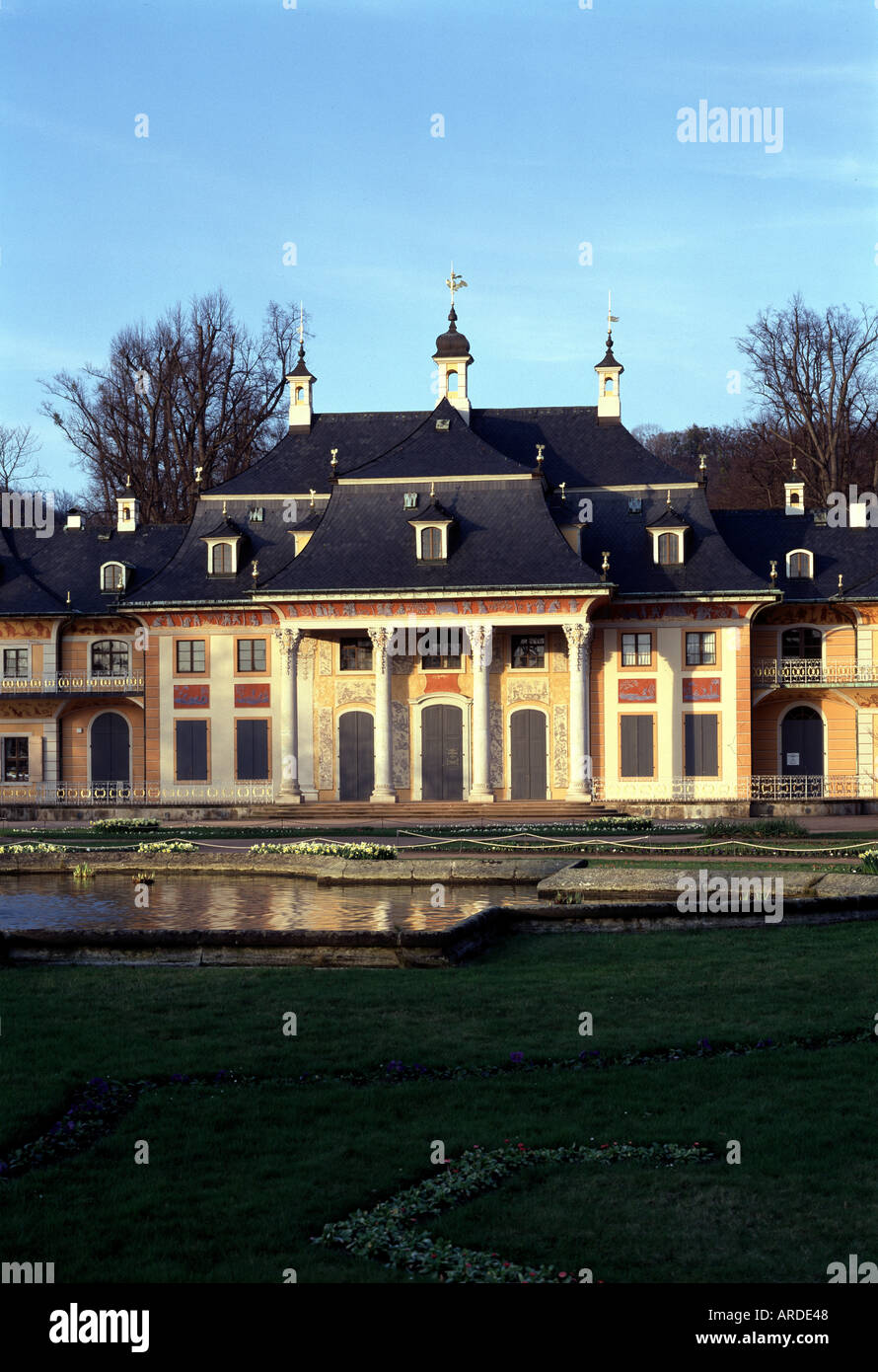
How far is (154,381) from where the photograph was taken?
208 ft

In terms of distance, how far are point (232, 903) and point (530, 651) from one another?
2794 cm

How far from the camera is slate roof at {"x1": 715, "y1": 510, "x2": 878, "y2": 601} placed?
154 feet

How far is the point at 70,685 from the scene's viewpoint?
49406mm

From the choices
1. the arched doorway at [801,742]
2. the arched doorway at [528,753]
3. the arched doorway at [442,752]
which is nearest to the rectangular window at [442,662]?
the arched doorway at [442,752]

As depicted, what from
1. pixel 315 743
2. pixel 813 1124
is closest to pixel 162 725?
pixel 315 743

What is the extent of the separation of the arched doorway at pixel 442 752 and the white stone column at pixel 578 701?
3.68m

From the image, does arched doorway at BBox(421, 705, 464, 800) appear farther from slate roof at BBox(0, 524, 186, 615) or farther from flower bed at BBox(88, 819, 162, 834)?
slate roof at BBox(0, 524, 186, 615)

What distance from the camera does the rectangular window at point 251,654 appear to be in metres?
47.0

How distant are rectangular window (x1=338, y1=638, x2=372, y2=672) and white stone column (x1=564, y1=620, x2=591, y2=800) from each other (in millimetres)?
6546

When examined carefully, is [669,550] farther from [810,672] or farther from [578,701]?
[578,701]

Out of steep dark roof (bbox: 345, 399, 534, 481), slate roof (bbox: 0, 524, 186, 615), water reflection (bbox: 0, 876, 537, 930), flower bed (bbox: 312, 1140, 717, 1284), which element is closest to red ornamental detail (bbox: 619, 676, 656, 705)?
steep dark roof (bbox: 345, 399, 534, 481)

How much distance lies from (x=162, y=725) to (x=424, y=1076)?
38.4 m

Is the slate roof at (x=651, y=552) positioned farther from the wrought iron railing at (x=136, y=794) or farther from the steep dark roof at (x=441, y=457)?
the wrought iron railing at (x=136, y=794)

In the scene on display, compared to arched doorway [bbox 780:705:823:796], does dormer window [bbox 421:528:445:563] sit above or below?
above
